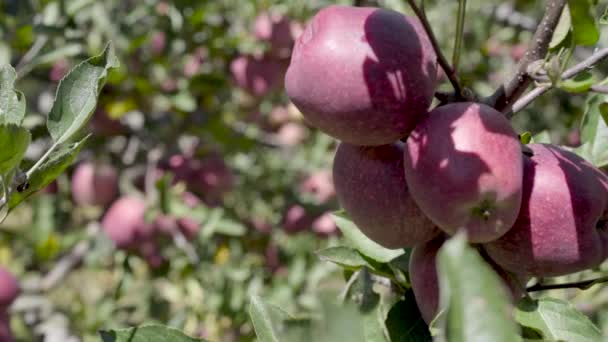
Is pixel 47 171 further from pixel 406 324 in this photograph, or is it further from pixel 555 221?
pixel 555 221

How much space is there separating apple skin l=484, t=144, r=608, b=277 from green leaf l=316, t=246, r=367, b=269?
23 cm

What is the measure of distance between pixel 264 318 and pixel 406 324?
220mm

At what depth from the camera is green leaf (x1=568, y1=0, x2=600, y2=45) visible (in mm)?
738

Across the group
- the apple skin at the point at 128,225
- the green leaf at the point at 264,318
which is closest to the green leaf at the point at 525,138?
the green leaf at the point at 264,318

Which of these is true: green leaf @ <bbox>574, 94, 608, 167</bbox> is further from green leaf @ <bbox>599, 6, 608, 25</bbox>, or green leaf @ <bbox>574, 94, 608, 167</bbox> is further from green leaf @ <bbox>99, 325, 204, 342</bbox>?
green leaf @ <bbox>99, 325, 204, 342</bbox>

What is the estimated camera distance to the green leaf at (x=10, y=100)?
0.85 metres

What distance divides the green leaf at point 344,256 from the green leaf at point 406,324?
0.10m

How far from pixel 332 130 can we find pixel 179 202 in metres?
1.39

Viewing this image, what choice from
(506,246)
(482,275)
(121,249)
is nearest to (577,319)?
(506,246)

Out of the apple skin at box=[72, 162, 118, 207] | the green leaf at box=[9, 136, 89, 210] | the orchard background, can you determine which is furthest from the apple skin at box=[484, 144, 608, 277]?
the apple skin at box=[72, 162, 118, 207]

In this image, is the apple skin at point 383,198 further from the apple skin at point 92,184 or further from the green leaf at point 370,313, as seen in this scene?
the apple skin at point 92,184

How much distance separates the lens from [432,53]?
87 cm

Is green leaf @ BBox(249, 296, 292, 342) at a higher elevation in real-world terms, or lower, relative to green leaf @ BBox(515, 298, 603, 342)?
higher

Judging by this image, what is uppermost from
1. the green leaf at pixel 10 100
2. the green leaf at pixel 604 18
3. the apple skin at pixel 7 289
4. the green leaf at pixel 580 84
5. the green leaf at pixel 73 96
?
the green leaf at pixel 580 84
